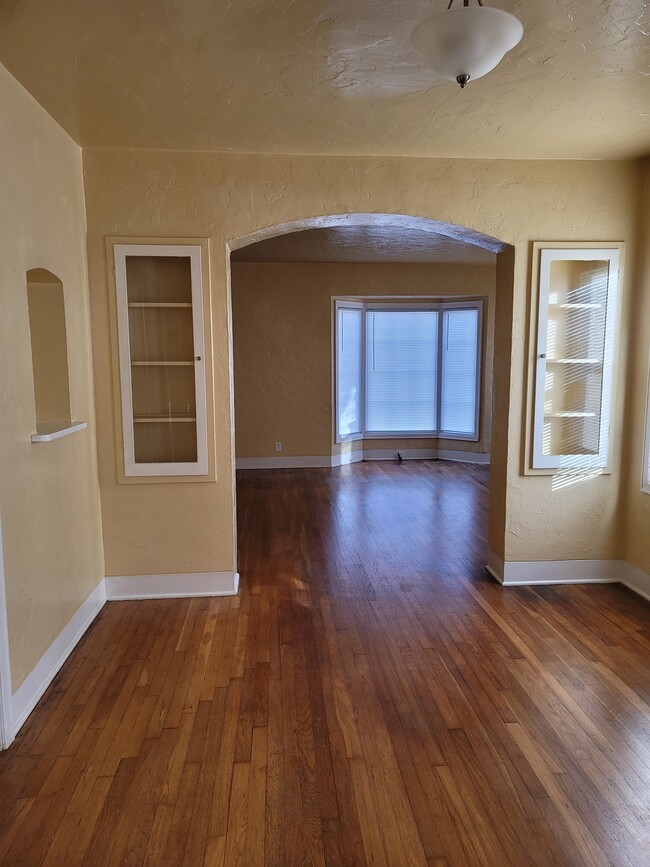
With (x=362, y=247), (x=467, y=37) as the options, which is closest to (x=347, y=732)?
(x=467, y=37)

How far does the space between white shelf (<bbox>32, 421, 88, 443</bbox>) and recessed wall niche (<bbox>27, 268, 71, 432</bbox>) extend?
34 millimetres

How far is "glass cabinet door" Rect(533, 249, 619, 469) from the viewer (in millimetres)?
3486

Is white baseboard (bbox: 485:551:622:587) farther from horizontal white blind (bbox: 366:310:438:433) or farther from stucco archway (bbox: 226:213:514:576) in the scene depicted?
horizontal white blind (bbox: 366:310:438:433)

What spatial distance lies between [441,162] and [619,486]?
2321 mm

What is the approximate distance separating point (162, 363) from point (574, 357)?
2582 mm

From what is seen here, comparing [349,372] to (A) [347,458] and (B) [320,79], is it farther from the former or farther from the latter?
(B) [320,79]

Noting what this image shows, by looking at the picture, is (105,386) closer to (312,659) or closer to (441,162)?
(312,659)

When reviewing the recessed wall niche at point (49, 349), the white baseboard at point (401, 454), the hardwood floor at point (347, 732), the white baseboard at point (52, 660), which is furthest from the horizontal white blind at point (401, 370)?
the recessed wall niche at point (49, 349)

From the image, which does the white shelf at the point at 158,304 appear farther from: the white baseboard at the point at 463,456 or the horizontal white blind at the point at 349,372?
the white baseboard at the point at 463,456

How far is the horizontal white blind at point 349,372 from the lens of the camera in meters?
7.59

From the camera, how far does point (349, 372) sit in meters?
7.83

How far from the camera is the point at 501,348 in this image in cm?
368

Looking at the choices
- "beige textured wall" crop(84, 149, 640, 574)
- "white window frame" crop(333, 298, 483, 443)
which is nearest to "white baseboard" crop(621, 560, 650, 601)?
"beige textured wall" crop(84, 149, 640, 574)

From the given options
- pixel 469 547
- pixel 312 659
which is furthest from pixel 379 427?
pixel 312 659
